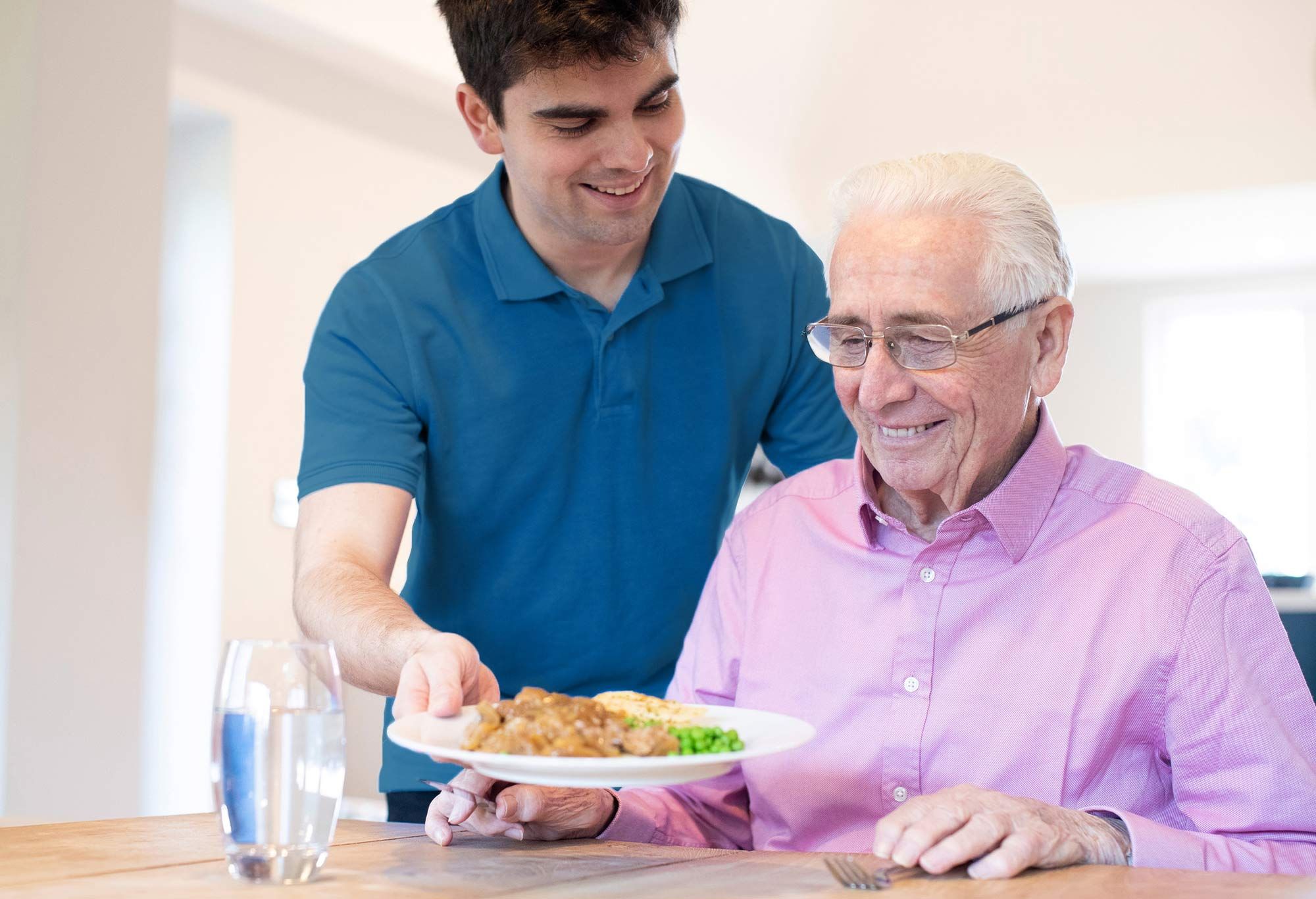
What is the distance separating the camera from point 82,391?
346 centimetres

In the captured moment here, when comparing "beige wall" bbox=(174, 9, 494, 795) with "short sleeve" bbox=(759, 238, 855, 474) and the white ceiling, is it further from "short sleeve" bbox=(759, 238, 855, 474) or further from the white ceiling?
"short sleeve" bbox=(759, 238, 855, 474)

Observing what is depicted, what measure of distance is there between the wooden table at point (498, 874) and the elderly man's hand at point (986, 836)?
0.02 meters

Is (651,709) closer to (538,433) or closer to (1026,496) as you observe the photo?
(1026,496)

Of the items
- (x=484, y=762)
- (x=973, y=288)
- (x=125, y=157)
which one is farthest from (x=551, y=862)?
(x=125, y=157)

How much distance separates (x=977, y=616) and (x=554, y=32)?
94cm

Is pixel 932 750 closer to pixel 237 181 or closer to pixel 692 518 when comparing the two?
pixel 692 518

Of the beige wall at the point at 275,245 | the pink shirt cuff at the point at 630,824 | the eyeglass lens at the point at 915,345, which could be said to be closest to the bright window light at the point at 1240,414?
the beige wall at the point at 275,245

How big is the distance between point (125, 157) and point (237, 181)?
3.52 feet

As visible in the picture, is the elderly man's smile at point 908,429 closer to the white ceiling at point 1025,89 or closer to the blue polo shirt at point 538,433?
the blue polo shirt at point 538,433

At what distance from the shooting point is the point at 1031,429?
1777 mm

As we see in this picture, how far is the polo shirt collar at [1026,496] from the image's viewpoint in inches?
65.4

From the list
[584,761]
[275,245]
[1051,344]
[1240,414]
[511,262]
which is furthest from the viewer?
[1240,414]

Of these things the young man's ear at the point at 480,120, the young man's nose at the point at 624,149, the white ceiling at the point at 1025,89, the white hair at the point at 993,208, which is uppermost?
the white ceiling at the point at 1025,89

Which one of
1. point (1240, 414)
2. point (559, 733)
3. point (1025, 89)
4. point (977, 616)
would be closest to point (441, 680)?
point (559, 733)
